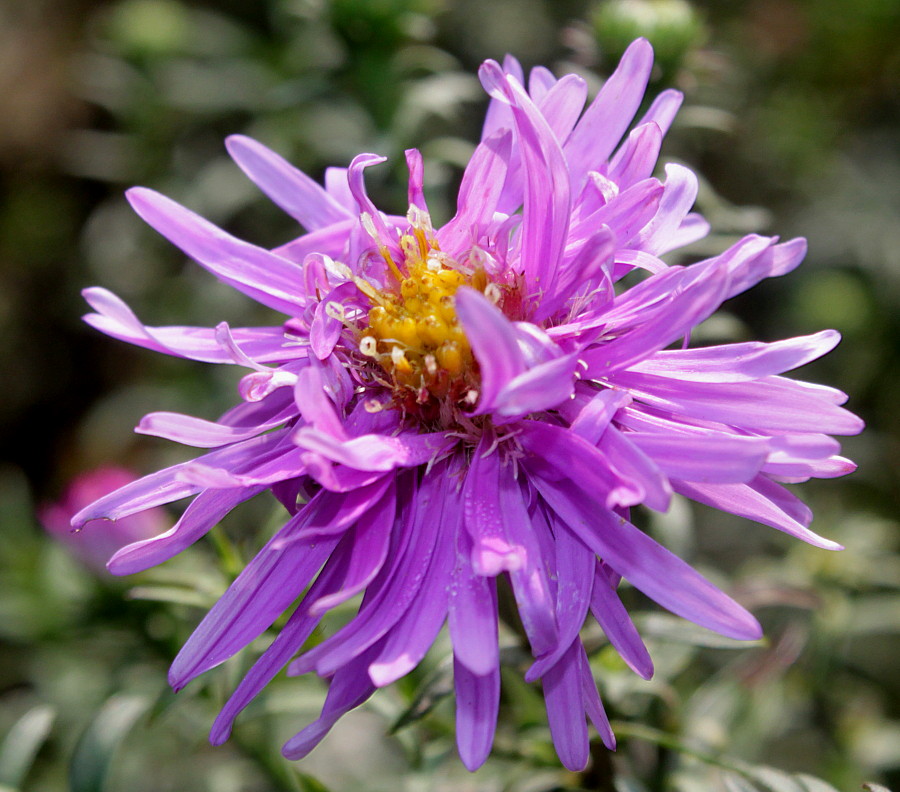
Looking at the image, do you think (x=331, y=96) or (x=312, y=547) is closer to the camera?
(x=312, y=547)

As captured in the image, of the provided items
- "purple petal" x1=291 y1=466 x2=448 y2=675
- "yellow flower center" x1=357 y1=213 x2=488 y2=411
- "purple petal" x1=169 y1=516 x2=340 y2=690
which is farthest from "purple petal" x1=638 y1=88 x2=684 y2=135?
"purple petal" x1=169 y1=516 x2=340 y2=690

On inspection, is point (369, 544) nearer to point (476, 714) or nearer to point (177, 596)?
point (476, 714)

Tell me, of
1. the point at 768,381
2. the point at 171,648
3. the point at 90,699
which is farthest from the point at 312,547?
the point at 90,699

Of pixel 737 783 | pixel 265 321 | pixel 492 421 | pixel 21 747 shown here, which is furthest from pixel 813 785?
→ pixel 265 321

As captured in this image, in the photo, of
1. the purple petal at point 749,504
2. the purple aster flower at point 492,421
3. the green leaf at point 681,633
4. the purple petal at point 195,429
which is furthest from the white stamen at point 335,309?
the green leaf at point 681,633

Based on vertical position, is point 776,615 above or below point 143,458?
above

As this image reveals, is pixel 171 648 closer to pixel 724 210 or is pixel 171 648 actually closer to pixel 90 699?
pixel 90 699
